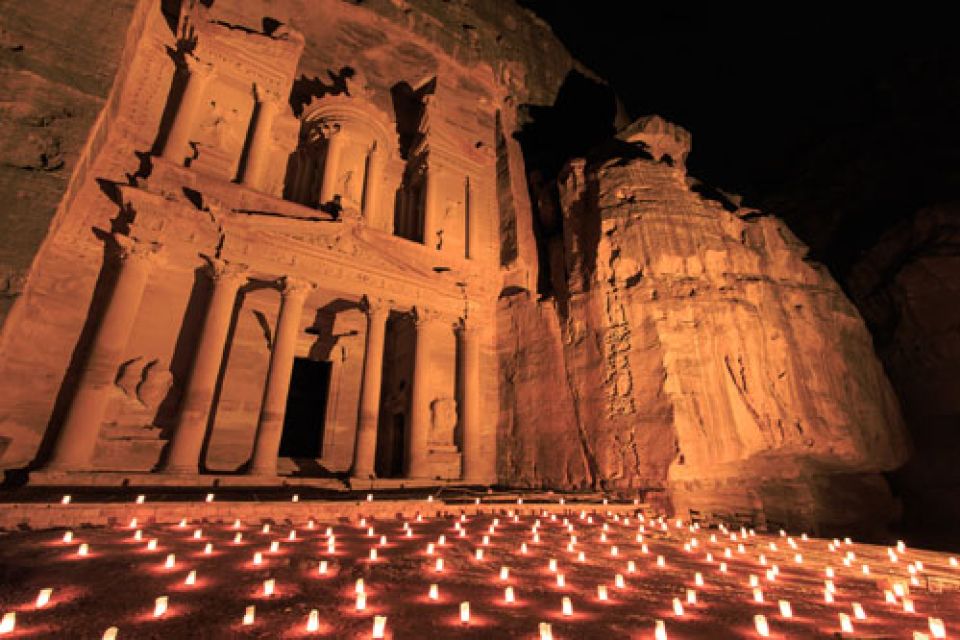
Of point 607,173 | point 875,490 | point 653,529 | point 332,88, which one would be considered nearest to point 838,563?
point 653,529

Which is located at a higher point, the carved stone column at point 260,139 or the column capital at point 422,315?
the carved stone column at point 260,139

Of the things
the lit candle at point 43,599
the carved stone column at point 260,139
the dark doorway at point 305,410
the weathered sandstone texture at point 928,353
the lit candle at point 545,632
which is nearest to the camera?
the lit candle at point 545,632

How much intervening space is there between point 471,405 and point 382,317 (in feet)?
13.5

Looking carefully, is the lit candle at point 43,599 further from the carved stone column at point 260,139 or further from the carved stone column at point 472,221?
the carved stone column at point 472,221

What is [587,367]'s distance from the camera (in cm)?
1352

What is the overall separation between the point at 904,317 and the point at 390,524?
1801cm

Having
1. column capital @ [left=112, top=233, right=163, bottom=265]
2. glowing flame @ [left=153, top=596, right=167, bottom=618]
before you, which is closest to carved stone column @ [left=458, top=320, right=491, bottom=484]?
column capital @ [left=112, top=233, right=163, bottom=265]

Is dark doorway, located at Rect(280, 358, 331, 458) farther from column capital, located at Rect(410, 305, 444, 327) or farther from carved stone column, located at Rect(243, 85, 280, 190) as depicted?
carved stone column, located at Rect(243, 85, 280, 190)

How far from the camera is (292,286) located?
13031 mm

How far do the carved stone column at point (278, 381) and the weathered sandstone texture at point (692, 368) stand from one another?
7.04 meters

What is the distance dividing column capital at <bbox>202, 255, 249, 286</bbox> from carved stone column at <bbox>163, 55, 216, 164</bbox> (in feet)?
12.3

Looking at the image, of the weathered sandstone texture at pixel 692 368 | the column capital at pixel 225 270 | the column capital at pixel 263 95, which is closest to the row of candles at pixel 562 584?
the weathered sandstone texture at pixel 692 368

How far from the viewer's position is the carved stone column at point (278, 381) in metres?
11.4

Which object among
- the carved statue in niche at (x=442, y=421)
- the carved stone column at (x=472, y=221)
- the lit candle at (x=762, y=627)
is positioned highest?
the carved stone column at (x=472, y=221)
